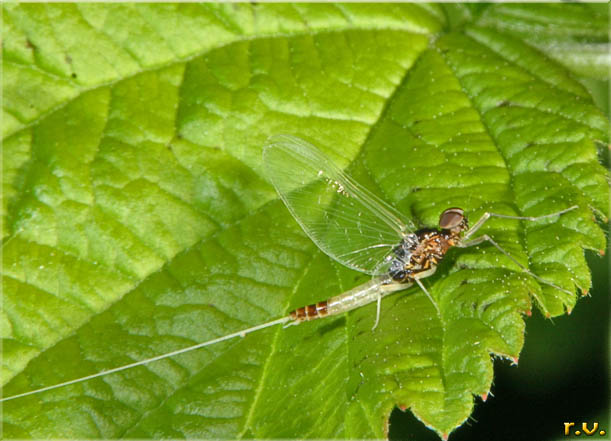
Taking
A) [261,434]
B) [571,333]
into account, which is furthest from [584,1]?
[261,434]

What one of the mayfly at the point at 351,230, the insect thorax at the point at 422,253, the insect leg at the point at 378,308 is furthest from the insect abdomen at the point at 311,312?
the insect thorax at the point at 422,253

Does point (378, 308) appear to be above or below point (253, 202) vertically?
below

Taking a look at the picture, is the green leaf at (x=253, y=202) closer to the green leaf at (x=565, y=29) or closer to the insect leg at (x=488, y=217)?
the insect leg at (x=488, y=217)

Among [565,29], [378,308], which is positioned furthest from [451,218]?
[565,29]

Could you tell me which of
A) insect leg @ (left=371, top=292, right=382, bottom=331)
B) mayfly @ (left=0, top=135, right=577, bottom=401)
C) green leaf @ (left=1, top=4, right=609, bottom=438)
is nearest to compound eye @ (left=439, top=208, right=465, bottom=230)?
mayfly @ (left=0, top=135, right=577, bottom=401)

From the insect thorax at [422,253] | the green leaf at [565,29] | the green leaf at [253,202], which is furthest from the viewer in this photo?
the green leaf at [565,29]

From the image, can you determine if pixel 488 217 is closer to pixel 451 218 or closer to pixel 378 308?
pixel 451 218
